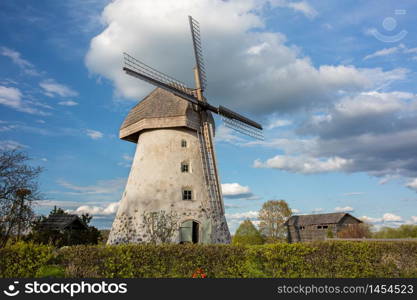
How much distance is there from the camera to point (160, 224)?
17.8 meters

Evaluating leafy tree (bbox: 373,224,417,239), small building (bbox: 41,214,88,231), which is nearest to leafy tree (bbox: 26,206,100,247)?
small building (bbox: 41,214,88,231)

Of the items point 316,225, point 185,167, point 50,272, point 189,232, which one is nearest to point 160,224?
point 189,232

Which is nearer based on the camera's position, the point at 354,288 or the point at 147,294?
the point at 147,294

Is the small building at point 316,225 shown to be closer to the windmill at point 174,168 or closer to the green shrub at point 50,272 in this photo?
the windmill at point 174,168

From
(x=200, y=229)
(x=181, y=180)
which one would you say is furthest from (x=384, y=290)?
(x=181, y=180)

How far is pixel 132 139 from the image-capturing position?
74.5 feet

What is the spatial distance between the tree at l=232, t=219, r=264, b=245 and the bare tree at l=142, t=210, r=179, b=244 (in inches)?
618

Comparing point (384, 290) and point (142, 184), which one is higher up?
point (142, 184)

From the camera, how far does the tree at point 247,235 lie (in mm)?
32475

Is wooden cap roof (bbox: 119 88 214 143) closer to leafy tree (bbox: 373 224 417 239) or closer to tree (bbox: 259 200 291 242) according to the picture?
tree (bbox: 259 200 291 242)

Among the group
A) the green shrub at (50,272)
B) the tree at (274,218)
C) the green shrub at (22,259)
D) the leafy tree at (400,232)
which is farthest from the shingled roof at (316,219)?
the green shrub at (22,259)

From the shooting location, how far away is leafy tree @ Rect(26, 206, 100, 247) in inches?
892

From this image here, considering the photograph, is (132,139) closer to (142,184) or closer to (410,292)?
(142,184)

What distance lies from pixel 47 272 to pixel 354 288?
8.43 metres
